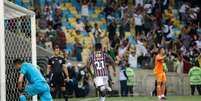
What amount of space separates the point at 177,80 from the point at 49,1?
7378 millimetres

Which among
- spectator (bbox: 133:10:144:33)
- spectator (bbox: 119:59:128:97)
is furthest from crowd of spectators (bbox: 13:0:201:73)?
spectator (bbox: 119:59:128:97)

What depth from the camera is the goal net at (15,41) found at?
613 inches

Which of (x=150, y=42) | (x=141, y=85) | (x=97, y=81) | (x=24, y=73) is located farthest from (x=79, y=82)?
(x=24, y=73)

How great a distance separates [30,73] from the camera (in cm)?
1405

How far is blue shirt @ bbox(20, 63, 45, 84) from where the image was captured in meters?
13.9

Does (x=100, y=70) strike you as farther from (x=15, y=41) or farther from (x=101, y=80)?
(x=15, y=41)

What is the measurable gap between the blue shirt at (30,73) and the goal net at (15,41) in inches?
58.9

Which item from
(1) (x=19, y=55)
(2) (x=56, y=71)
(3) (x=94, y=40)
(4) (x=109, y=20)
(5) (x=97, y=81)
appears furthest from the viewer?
(4) (x=109, y=20)

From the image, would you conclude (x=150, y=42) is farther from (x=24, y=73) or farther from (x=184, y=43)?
(x=24, y=73)

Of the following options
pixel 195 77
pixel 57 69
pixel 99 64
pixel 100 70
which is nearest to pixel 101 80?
pixel 100 70

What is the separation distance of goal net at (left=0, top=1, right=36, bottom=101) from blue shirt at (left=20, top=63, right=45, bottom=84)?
58.9 inches

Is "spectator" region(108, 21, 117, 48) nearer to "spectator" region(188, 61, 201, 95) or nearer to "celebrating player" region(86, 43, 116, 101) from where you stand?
"spectator" region(188, 61, 201, 95)

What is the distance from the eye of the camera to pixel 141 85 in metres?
26.1

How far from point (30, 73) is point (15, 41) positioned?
404cm
